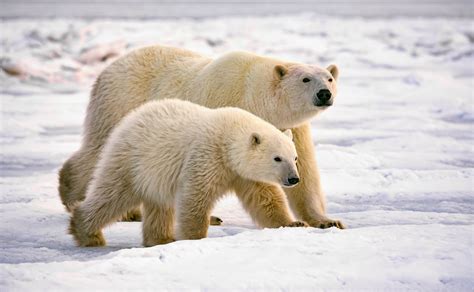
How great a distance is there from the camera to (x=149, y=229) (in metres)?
4.32

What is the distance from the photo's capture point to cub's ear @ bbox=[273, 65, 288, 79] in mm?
4789

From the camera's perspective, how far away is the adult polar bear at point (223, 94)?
473cm

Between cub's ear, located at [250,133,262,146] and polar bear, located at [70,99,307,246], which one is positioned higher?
cub's ear, located at [250,133,262,146]

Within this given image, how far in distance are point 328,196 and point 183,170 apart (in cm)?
173

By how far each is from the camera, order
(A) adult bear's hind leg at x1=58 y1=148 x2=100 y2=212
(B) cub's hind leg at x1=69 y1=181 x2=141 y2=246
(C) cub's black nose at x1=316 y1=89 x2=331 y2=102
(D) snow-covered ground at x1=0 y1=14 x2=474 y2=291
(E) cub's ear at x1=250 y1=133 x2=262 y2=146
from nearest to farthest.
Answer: (D) snow-covered ground at x1=0 y1=14 x2=474 y2=291, (E) cub's ear at x1=250 y1=133 x2=262 y2=146, (B) cub's hind leg at x1=69 y1=181 x2=141 y2=246, (C) cub's black nose at x1=316 y1=89 x2=331 y2=102, (A) adult bear's hind leg at x1=58 y1=148 x2=100 y2=212

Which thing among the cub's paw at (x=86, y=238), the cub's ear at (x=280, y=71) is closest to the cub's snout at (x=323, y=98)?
the cub's ear at (x=280, y=71)

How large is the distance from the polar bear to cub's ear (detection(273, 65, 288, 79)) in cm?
61

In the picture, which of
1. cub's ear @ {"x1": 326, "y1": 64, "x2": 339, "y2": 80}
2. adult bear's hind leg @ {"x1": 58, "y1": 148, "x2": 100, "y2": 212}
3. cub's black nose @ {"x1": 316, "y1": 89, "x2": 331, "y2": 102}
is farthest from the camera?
adult bear's hind leg @ {"x1": 58, "y1": 148, "x2": 100, "y2": 212}

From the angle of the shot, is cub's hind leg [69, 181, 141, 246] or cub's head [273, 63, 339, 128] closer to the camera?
cub's hind leg [69, 181, 141, 246]

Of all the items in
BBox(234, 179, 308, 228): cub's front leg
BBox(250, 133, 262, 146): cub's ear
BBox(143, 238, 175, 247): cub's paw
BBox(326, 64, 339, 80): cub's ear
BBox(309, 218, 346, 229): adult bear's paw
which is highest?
BBox(326, 64, 339, 80): cub's ear

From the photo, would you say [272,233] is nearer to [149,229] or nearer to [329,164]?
[149,229]

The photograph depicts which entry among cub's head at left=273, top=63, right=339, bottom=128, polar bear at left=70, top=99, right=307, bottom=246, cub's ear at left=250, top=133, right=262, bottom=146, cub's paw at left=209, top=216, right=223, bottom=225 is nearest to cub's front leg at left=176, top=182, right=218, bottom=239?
polar bear at left=70, top=99, right=307, bottom=246

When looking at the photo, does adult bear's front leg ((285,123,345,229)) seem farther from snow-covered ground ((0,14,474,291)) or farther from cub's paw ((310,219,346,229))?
snow-covered ground ((0,14,474,291))

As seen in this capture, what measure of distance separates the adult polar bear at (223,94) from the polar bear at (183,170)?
0.61 feet
